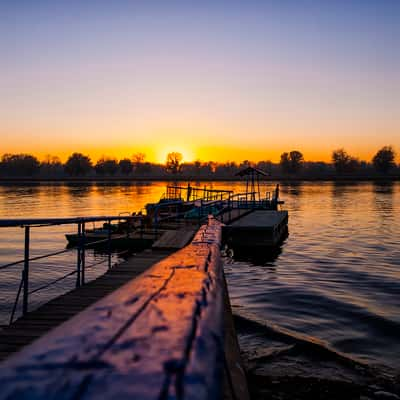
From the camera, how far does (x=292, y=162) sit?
19362cm

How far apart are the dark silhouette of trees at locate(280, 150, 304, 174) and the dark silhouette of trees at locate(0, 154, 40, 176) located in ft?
378

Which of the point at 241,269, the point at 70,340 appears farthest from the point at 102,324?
the point at 241,269

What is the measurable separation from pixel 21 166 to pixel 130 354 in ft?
675

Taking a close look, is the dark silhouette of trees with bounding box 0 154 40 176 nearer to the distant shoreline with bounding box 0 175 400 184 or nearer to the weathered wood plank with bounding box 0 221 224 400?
the distant shoreline with bounding box 0 175 400 184

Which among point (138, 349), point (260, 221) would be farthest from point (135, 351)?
point (260, 221)

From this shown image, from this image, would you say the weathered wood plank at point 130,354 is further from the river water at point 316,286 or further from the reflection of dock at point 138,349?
the river water at point 316,286

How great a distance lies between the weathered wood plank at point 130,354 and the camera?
2.45 ft

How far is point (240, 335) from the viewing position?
9055 millimetres

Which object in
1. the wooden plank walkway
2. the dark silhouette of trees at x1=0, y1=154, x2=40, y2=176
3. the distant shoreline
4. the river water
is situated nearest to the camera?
the wooden plank walkway

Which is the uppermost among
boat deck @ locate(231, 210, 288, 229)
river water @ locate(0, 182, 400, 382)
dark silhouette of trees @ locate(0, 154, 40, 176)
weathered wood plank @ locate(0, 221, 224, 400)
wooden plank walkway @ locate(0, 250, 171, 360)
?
dark silhouette of trees @ locate(0, 154, 40, 176)

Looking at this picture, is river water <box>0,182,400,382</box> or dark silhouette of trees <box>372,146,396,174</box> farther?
dark silhouette of trees <box>372,146,396,174</box>

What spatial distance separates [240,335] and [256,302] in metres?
3.03

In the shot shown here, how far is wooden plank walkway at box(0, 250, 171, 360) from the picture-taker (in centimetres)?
459

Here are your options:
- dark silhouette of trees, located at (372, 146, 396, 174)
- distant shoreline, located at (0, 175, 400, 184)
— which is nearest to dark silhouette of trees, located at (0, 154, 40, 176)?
distant shoreline, located at (0, 175, 400, 184)
